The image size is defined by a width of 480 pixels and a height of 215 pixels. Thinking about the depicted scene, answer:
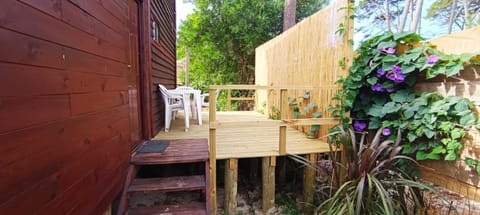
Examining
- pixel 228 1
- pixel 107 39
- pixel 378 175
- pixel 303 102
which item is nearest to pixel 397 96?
pixel 378 175

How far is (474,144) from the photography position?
1.78m

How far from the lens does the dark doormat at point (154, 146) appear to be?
255cm

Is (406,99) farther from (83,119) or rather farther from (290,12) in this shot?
(290,12)

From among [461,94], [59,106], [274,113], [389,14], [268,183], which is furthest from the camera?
[389,14]

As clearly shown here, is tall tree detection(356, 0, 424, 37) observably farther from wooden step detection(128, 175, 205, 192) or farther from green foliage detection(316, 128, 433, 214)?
wooden step detection(128, 175, 205, 192)

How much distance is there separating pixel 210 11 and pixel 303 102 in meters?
6.53

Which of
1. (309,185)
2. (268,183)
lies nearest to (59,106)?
(268,183)

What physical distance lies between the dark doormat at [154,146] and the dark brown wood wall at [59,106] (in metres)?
0.62

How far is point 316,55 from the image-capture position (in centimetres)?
328

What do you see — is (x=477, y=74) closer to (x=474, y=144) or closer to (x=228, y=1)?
(x=474, y=144)

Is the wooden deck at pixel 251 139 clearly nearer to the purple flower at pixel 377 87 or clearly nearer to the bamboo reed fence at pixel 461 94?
the purple flower at pixel 377 87

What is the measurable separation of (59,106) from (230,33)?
7998mm

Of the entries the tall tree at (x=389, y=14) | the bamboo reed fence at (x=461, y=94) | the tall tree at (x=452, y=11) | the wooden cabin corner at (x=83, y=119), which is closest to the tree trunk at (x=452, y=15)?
the tall tree at (x=452, y=11)

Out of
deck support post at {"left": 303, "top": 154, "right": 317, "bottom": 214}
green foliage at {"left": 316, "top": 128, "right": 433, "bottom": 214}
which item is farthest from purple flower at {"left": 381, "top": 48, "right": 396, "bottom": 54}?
deck support post at {"left": 303, "top": 154, "right": 317, "bottom": 214}
